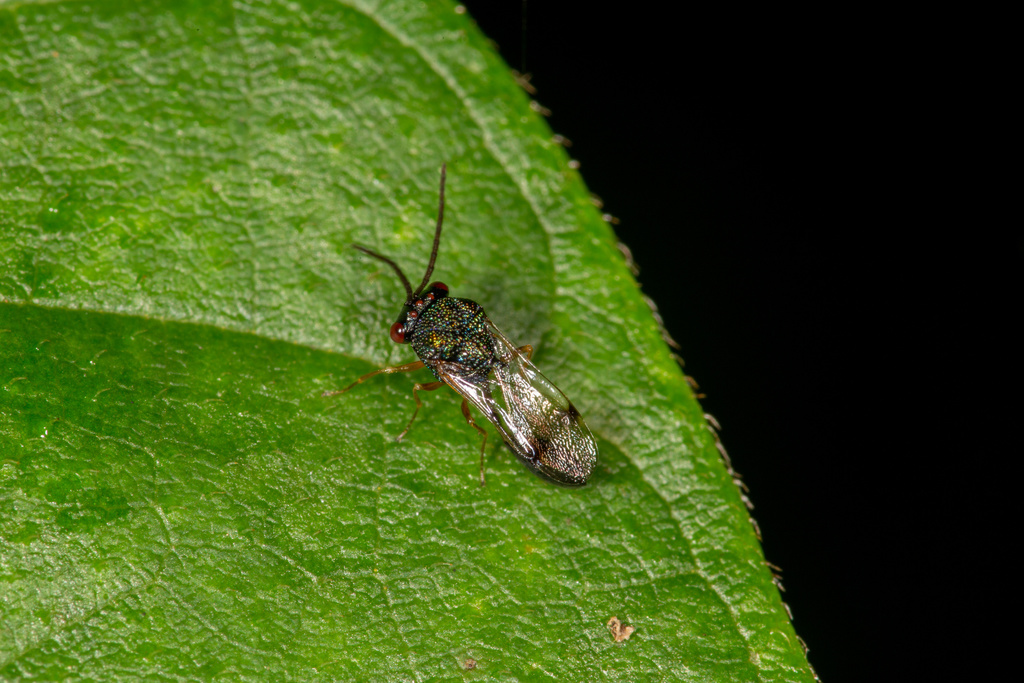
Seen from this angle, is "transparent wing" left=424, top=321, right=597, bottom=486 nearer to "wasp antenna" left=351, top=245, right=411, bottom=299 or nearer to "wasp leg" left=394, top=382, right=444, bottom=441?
"wasp leg" left=394, top=382, right=444, bottom=441

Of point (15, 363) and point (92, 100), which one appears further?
point (92, 100)

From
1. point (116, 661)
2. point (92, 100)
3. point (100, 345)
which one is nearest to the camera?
point (116, 661)

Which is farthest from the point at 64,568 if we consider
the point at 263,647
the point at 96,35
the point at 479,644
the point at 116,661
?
the point at 96,35

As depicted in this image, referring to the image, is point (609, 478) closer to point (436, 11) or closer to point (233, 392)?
point (233, 392)

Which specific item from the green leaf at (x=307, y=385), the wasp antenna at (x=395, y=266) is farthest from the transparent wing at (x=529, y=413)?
the wasp antenna at (x=395, y=266)

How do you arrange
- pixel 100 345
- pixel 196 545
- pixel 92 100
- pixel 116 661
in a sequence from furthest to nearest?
pixel 92 100
pixel 100 345
pixel 196 545
pixel 116 661

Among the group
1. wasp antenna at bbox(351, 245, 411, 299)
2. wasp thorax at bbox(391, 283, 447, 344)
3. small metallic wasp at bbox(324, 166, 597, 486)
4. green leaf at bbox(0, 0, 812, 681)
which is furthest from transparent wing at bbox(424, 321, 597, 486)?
wasp antenna at bbox(351, 245, 411, 299)
